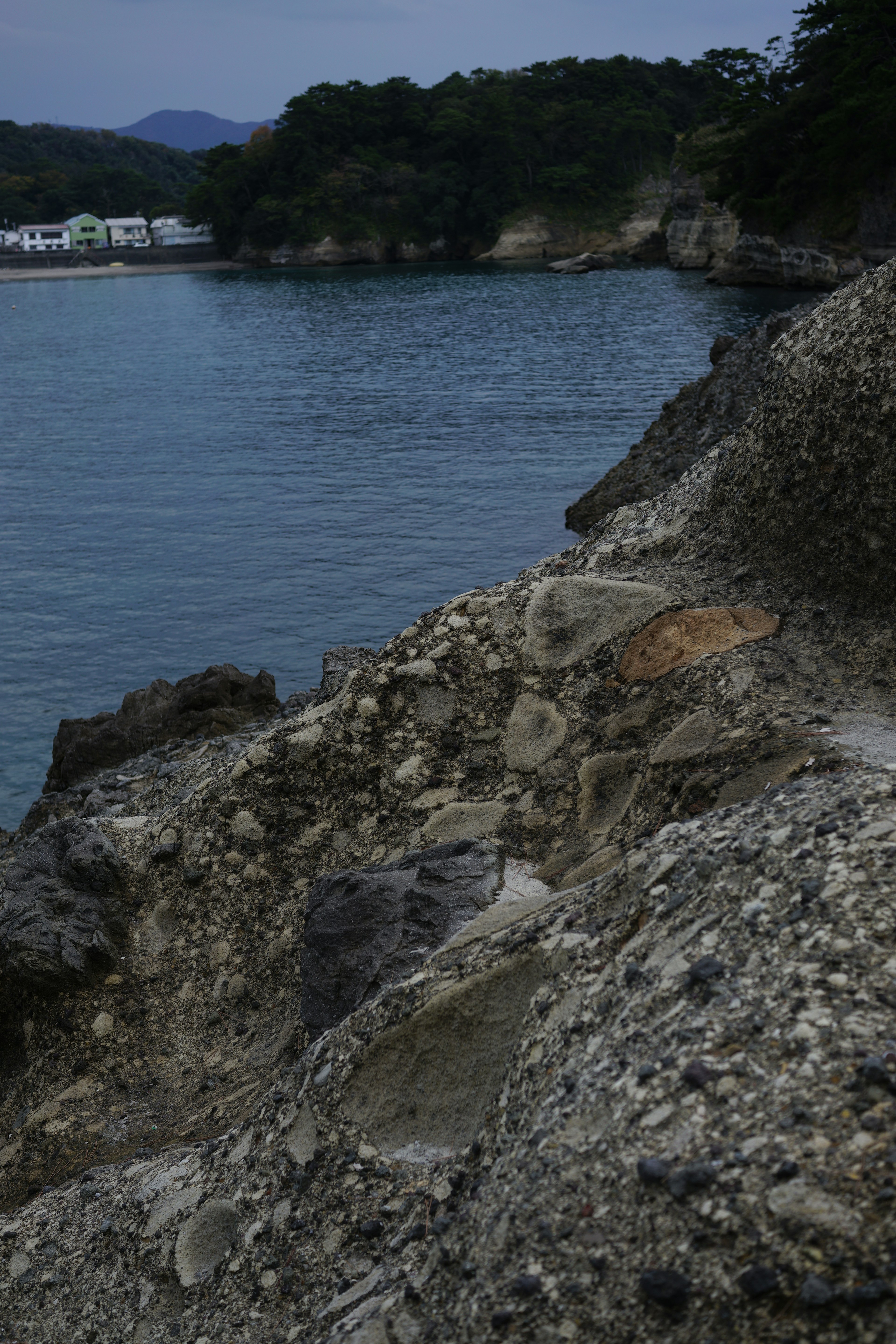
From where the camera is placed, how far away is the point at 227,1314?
4.30 metres

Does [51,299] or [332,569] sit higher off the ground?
[51,299]

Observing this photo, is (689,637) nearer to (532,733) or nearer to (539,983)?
(532,733)

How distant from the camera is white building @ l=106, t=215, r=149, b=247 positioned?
172 metres

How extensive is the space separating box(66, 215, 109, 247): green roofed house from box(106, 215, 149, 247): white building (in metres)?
0.82

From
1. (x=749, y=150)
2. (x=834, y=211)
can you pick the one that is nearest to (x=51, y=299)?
(x=749, y=150)

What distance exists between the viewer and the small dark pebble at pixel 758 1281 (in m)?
2.59

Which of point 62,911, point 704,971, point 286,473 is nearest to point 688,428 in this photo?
point 286,473

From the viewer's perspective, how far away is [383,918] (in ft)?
19.7

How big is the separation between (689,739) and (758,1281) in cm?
351

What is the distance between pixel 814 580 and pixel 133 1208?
5.28 m

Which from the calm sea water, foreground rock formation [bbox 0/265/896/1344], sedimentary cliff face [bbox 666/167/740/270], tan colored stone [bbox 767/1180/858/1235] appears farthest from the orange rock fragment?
sedimentary cliff face [bbox 666/167/740/270]

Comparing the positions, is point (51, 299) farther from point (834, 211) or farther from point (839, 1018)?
point (839, 1018)

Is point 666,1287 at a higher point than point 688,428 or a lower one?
higher

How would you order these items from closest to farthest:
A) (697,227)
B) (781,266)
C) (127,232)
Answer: (781,266)
(697,227)
(127,232)
